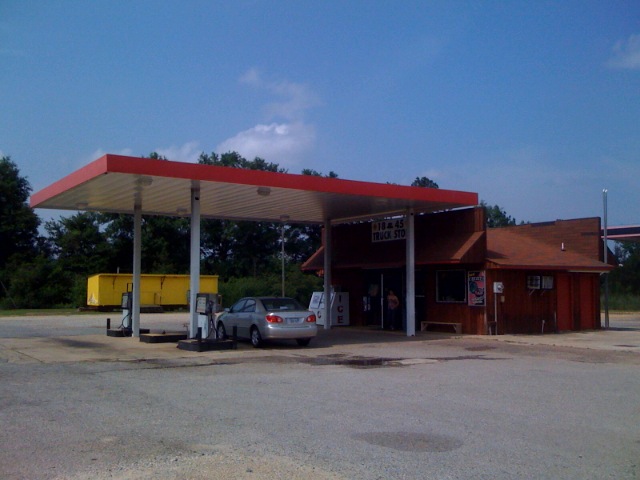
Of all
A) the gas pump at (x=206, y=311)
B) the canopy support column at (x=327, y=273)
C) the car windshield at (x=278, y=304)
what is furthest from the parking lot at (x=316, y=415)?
the canopy support column at (x=327, y=273)

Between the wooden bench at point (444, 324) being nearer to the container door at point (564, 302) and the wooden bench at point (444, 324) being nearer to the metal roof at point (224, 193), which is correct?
the metal roof at point (224, 193)

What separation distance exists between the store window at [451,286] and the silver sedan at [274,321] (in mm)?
7040

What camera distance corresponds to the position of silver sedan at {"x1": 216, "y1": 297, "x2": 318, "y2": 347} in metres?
18.4

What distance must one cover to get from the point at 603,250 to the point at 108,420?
24.9 meters

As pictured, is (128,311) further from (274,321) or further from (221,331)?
(274,321)

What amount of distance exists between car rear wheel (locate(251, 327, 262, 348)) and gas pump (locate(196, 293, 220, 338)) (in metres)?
1.13

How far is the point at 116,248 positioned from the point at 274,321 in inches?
1766

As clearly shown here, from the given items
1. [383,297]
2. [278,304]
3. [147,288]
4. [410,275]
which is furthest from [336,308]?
[147,288]

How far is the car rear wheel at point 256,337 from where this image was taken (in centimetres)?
1877

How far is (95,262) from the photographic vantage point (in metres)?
58.8

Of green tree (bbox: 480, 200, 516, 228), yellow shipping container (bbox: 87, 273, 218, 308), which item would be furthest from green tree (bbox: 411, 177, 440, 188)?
yellow shipping container (bbox: 87, 273, 218, 308)

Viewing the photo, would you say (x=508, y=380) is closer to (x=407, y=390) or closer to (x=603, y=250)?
(x=407, y=390)

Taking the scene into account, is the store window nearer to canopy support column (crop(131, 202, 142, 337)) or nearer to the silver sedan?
the silver sedan

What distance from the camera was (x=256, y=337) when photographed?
742 inches
